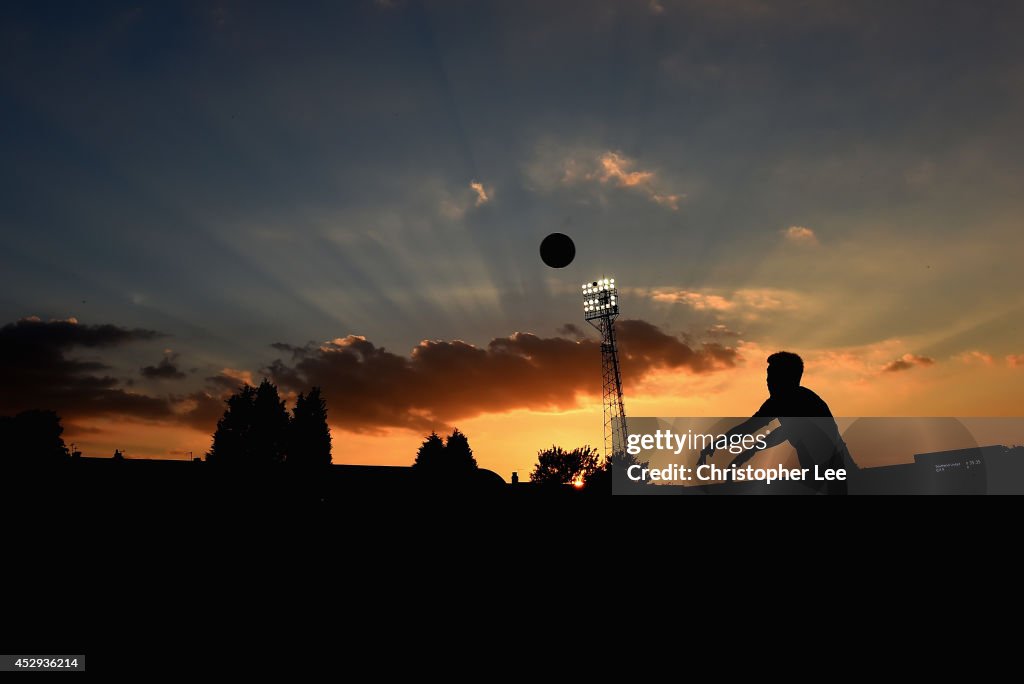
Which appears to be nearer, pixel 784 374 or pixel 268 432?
pixel 784 374

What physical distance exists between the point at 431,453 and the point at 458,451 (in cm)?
377

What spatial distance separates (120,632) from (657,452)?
803 centimetres

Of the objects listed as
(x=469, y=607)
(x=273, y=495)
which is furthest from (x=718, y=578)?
(x=273, y=495)

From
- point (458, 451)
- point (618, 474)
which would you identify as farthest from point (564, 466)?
point (618, 474)

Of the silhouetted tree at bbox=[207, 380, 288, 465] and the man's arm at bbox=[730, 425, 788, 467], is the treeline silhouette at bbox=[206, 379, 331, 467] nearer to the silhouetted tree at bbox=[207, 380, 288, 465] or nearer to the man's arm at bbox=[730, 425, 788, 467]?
the silhouetted tree at bbox=[207, 380, 288, 465]

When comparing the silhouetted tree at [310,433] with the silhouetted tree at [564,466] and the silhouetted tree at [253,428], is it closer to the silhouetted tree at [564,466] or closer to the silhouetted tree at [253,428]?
the silhouetted tree at [253,428]

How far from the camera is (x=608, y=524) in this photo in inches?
291

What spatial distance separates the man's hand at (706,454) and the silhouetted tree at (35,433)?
74404 mm

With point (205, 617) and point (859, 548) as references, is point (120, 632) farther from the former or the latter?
point (859, 548)

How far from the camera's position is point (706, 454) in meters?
7.11

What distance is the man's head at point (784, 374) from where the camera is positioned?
283 inches

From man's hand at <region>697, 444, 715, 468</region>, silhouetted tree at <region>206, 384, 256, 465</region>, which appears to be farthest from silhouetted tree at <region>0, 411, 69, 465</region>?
man's hand at <region>697, 444, 715, 468</region>

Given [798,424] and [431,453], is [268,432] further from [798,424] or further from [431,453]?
[798,424]

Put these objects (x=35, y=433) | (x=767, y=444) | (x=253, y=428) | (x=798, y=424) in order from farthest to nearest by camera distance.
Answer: (x=253, y=428), (x=35, y=433), (x=798, y=424), (x=767, y=444)
